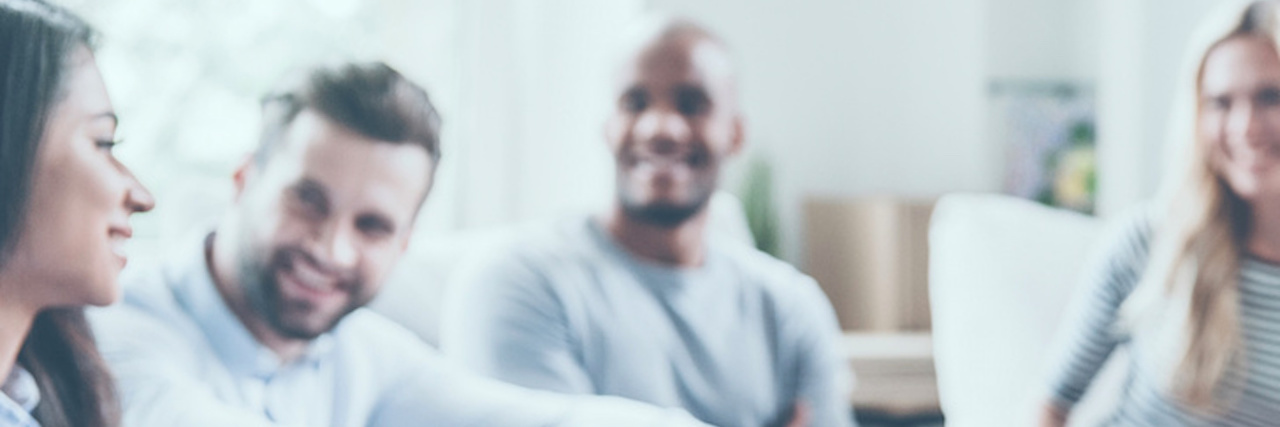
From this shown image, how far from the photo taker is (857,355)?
1.20 metres

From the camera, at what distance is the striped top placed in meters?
0.75

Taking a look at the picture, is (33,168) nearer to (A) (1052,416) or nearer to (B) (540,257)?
(B) (540,257)

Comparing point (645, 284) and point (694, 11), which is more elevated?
point (694, 11)

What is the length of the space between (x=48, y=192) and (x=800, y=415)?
43 cm

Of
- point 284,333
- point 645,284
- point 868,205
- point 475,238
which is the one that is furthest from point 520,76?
point 868,205

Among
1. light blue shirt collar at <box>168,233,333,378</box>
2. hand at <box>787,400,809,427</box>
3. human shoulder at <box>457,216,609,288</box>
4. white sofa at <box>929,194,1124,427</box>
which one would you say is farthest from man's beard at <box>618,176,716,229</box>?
white sofa at <box>929,194,1124,427</box>

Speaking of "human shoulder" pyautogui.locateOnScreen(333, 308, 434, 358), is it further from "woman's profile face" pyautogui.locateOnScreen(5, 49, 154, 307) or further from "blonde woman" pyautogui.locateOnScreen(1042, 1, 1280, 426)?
"blonde woman" pyautogui.locateOnScreen(1042, 1, 1280, 426)

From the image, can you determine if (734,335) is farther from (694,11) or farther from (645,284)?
(694,11)

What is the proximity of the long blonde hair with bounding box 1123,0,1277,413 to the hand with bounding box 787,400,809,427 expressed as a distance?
1.09ft

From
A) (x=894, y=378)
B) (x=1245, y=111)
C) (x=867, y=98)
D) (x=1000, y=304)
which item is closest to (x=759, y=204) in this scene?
(x=867, y=98)

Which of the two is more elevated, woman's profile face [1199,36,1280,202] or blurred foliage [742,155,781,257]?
woman's profile face [1199,36,1280,202]

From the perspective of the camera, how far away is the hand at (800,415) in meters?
0.59

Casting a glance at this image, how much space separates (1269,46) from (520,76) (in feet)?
1.76

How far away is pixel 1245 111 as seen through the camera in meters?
0.69
